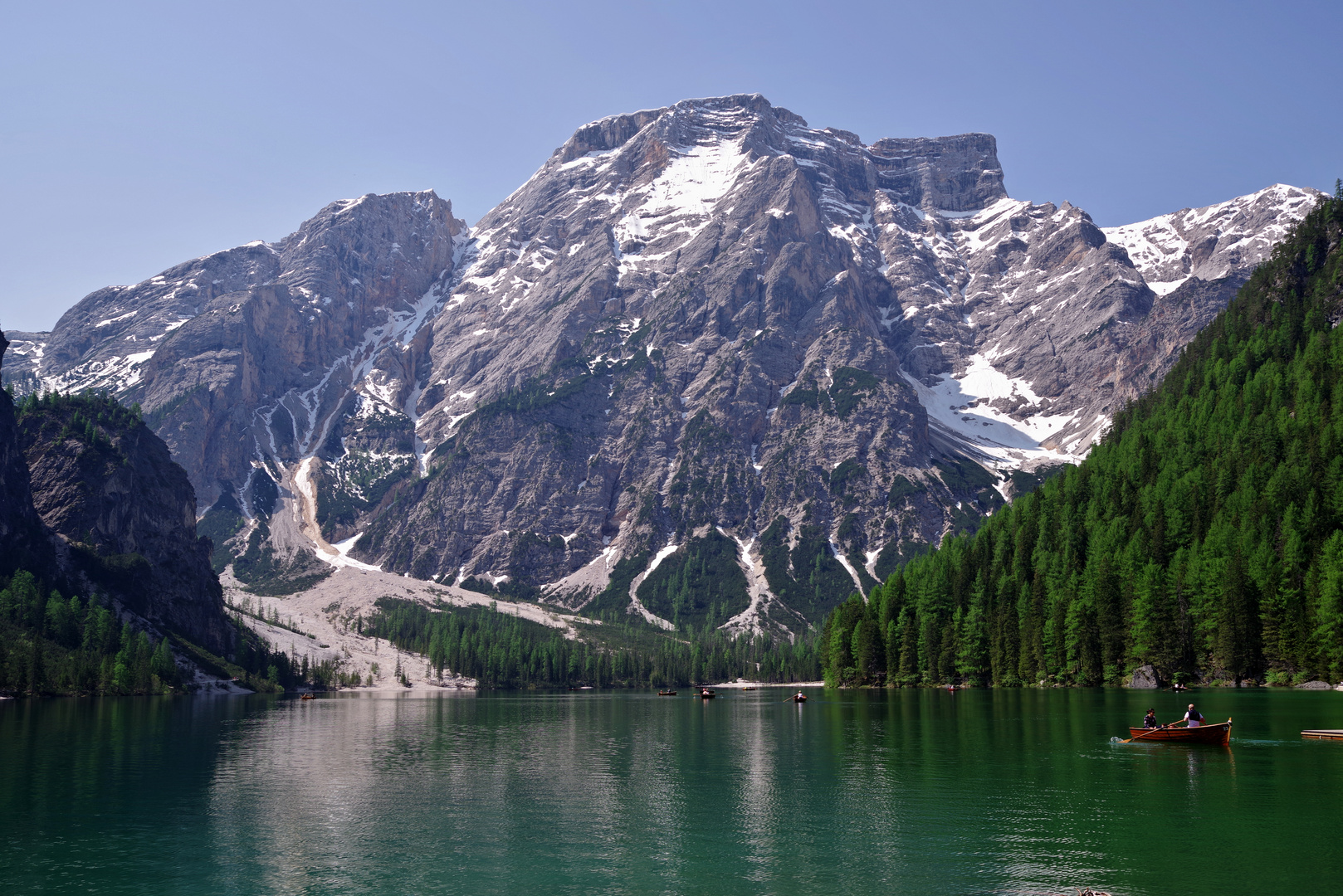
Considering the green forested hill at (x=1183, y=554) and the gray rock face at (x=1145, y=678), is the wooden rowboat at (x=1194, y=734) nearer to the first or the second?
the green forested hill at (x=1183, y=554)

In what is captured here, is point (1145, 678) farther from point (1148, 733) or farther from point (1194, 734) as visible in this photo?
point (1194, 734)

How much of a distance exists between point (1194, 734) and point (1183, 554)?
71776 millimetres

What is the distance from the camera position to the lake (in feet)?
122

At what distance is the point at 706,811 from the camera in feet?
171

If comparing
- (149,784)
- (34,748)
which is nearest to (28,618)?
(34,748)

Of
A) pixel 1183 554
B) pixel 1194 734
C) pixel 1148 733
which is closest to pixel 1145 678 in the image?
pixel 1183 554

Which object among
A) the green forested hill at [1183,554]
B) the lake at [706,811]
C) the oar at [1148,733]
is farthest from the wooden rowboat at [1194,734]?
the green forested hill at [1183,554]

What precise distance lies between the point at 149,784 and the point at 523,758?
92.7 feet

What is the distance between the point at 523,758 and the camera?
Answer: 260 feet

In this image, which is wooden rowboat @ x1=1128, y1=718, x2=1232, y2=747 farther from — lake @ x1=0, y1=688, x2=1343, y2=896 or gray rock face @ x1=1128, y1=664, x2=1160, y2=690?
gray rock face @ x1=1128, y1=664, x2=1160, y2=690

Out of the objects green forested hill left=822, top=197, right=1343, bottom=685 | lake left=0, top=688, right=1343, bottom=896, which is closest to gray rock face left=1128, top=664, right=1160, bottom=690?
green forested hill left=822, top=197, right=1343, bottom=685

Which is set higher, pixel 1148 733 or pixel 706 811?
pixel 1148 733

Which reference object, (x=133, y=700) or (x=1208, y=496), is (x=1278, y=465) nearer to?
(x=1208, y=496)

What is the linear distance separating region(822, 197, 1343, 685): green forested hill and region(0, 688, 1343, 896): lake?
20.9 metres
